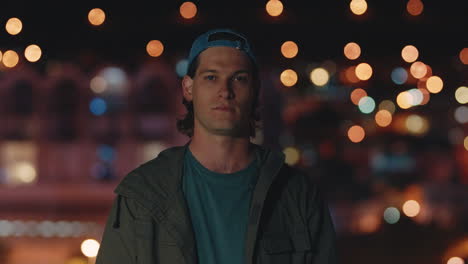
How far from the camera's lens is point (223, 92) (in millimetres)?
3086

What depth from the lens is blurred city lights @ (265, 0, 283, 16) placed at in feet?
30.2

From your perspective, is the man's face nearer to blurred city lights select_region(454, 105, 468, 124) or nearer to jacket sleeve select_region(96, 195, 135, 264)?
jacket sleeve select_region(96, 195, 135, 264)

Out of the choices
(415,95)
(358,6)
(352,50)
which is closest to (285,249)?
(358,6)

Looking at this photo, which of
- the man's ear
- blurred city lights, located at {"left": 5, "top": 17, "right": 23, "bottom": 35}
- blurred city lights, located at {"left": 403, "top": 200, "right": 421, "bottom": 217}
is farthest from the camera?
blurred city lights, located at {"left": 403, "top": 200, "right": 421, "bottom": 217}

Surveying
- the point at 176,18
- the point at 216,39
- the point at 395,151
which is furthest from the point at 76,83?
the point at 395,151

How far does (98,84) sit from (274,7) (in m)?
11.6

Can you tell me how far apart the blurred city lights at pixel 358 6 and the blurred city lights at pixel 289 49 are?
3.59ft

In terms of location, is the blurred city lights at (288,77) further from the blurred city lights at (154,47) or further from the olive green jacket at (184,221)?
the olive green jacket at (184,221)

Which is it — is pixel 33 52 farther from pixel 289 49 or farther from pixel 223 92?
pixel 223 92

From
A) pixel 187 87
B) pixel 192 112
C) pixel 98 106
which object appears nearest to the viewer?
pixel 187 87

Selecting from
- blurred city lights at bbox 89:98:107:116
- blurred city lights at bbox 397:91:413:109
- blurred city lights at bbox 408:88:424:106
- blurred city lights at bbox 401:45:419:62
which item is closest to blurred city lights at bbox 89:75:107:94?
blurred city lights at bbox 89:98:107:116

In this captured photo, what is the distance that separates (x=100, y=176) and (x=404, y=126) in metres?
42.0

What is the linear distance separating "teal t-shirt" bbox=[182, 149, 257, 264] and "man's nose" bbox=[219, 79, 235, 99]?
0.87 feet

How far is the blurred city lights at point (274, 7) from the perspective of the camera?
9.20 metres
